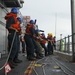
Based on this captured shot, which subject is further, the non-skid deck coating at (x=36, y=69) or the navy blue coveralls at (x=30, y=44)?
the navy blue coveralls at (x=30, y=44)

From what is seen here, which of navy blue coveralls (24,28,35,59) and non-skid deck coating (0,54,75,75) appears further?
navy blue coveralls (24,28,35,59)

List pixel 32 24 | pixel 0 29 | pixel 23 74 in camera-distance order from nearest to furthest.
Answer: pixel 23 74
pixel 32 24
pixel 0 29

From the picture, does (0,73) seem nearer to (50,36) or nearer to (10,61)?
(10,61)

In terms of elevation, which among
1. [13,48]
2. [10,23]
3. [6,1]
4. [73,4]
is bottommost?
[13,48]

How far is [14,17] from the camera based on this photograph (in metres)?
12.2

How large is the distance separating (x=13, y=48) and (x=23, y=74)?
8.05 feet

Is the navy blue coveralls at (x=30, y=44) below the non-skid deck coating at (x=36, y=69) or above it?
above

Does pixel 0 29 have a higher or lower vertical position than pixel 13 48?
higher

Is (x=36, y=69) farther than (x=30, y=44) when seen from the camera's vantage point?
No

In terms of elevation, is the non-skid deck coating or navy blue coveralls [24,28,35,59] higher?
navy blue coveralls [24,28,35,59]

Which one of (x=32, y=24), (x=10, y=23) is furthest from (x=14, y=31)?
(x=32, y=24)

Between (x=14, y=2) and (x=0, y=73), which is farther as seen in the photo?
(x=14, y=2)

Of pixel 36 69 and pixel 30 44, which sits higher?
pixel 30 44

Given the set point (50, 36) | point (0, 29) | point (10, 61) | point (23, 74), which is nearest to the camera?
point (23, 74)
